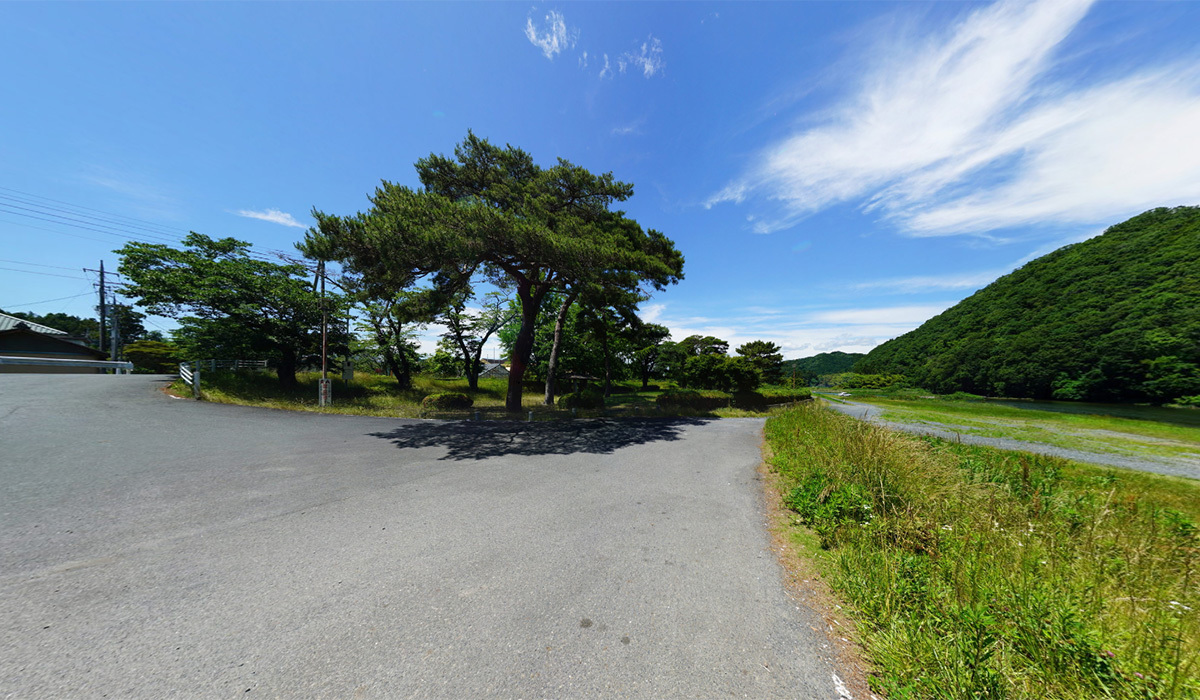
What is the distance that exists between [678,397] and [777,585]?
2040 centimetres

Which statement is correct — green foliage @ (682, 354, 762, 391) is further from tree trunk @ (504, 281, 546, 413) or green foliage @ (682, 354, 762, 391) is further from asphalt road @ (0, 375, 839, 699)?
asphalt road @ (0, 375, 839, 699)

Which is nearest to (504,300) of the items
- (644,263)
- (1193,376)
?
(644,263)

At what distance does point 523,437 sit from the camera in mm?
10383

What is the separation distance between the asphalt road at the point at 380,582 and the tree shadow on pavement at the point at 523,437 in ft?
5.76

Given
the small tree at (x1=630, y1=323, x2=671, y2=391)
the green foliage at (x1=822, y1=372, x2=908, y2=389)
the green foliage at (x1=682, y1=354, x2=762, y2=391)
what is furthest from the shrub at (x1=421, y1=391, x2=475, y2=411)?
the green foliage at (x1=822, y1=372, x2=908, y2=389)

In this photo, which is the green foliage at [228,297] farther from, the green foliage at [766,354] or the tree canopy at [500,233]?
the green foliage at [766,354]

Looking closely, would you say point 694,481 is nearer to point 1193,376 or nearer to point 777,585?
point 777,585

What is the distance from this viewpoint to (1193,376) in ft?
95.0

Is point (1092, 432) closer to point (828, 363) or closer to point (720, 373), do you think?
point (720, 373)

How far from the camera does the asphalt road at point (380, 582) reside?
2.25 metres

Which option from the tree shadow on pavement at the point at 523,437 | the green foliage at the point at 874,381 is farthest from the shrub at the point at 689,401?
the green foliage at the point at 874,381

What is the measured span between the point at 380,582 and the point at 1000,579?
5774mm

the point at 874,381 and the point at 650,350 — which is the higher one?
the point at 650,350

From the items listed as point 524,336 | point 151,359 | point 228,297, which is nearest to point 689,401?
point 524,336
